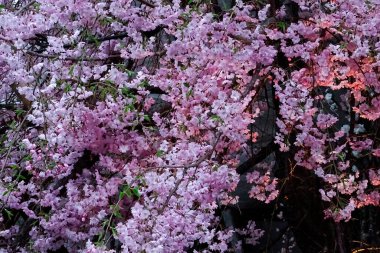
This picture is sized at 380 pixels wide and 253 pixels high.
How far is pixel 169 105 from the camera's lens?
26.5 ft

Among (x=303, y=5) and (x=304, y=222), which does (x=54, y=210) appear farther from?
(x=303, y=5)

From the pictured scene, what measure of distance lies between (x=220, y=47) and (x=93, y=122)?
5.63 ft

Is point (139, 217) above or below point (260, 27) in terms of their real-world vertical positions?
below

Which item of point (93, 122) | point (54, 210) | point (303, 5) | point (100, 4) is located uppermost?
point (303, 5)

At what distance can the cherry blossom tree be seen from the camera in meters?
5.86

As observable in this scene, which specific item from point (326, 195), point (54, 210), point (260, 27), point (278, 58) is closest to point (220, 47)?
point (260, 27)

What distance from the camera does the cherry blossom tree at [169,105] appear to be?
19.2ft

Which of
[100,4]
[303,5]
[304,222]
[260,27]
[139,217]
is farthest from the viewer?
[304,222]

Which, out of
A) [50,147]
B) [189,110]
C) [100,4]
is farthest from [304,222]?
[100,4]

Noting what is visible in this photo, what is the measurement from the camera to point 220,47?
20.5ft

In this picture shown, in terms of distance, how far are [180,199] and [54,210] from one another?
2.28m

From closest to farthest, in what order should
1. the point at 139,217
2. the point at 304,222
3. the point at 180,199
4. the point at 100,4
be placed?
the point at 139,217 < the point at 180,199 < the point at 100,4 < the point at 304,222

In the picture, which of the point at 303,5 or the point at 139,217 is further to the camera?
the point at 303,5

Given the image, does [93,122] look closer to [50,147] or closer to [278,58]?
[50,147]
